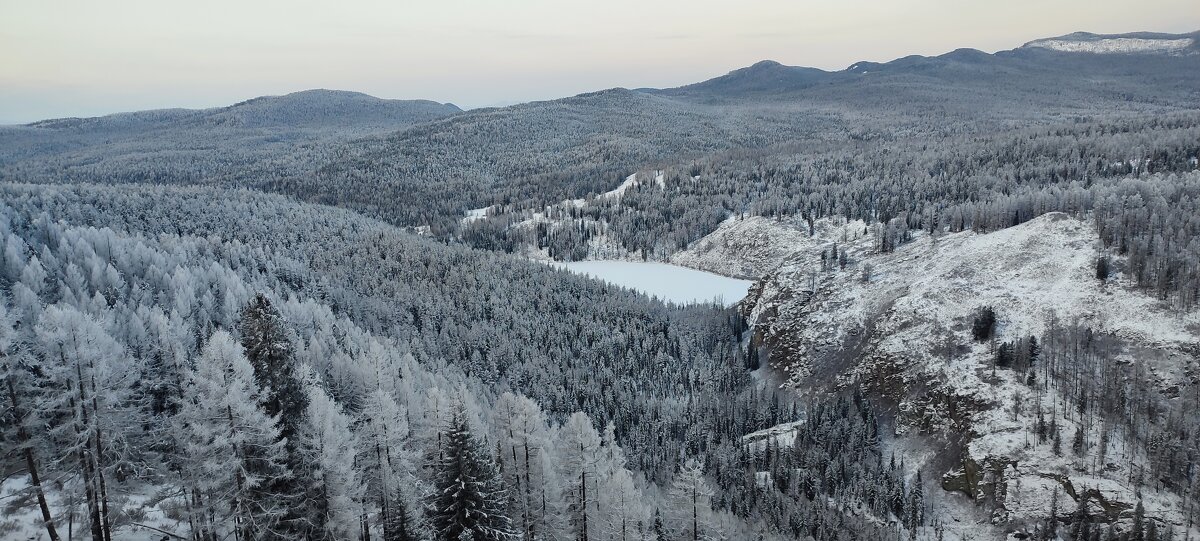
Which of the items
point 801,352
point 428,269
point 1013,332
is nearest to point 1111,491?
point 1013,332

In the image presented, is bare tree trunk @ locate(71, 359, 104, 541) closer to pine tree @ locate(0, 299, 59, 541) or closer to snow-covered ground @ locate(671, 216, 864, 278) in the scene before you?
pine tree @ locate(0, 299, 59, 541)

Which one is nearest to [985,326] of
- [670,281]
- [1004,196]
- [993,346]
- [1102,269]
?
[993,346]

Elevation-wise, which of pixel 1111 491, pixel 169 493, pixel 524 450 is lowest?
pixel 1111 491

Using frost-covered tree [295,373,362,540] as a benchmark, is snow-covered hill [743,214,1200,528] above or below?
below

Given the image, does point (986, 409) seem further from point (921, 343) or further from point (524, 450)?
point (524, 450)

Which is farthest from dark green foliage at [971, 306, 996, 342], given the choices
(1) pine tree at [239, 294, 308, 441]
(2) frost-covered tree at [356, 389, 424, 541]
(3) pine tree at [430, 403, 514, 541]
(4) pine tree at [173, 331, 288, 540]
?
(4) pine tree at [173, 331, 288, 540]

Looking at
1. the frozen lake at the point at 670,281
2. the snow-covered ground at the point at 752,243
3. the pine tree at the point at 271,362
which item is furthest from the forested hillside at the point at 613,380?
the frozen lake at the point at 670,281
